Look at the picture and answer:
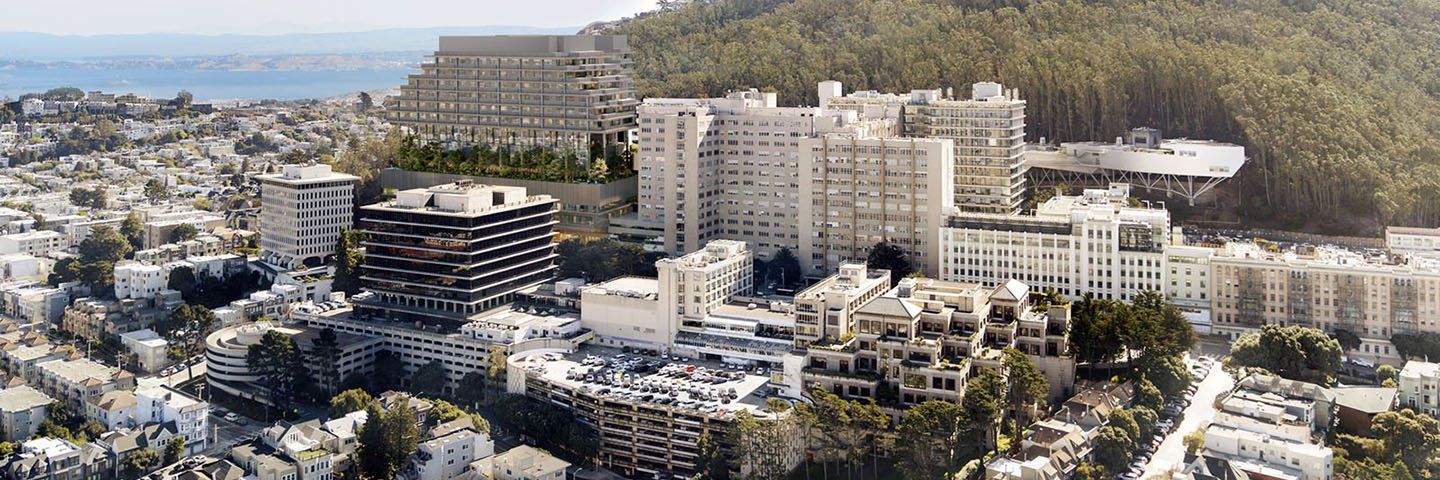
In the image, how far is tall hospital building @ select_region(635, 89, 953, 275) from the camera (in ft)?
104

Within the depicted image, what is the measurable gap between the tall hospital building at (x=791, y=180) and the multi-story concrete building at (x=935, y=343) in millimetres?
6933

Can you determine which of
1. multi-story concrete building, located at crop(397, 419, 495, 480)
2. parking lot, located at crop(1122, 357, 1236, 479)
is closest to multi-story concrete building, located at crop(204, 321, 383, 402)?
multi-story concrete building, located at crop(397, 419, 495, 480)

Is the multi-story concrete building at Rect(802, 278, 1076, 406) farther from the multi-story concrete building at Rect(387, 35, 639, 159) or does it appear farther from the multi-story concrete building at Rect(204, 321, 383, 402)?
the multi-story concrete building at Rect(387, 35, 639, 159)

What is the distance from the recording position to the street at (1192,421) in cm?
2098

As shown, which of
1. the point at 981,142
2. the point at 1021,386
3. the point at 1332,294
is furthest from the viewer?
the point at 981,142

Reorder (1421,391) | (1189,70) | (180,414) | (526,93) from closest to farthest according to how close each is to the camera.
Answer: (1421,391), (180,414), (526,93), (1189,70)

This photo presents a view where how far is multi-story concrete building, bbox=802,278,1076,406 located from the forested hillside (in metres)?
16.8

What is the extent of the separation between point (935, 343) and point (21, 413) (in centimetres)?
1827

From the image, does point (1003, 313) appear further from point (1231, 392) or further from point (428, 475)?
point (428, 475)

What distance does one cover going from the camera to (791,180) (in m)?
33.9

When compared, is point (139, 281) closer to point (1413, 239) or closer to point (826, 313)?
Result: point (826, 313)

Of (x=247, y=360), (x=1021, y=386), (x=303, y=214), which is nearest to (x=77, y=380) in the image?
(x=247, y=360)

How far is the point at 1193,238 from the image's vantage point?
3534cm

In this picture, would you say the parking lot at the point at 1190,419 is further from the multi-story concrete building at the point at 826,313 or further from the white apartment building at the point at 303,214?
the white apartment building at the point at 303,214
